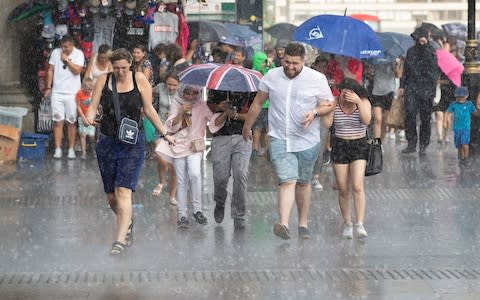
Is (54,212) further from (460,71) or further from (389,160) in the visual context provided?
(460,71)

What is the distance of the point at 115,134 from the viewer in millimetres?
10188

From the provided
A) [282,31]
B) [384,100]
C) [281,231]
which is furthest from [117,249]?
[282,31]

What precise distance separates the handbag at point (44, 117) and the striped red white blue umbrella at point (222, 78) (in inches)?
288

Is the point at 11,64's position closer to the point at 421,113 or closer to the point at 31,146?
the point at 31,146

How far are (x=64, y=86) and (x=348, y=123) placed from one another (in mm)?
7759

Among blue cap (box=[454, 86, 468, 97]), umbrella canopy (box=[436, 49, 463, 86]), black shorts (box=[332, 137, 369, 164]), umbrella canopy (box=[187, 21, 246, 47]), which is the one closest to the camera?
black shorts (box=[332, 137, 369, 164])

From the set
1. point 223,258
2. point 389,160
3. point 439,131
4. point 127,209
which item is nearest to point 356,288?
point 223,258

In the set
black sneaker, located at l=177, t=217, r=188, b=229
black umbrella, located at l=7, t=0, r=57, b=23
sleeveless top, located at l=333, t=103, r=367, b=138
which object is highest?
black umbrella, located at l=7, t=0, r=57, b=23

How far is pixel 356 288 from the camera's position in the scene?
871cm

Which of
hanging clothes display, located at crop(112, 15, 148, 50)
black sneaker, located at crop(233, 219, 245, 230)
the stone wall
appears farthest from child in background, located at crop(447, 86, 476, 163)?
black sneaker, located at crop(233, 219, 245, 230)

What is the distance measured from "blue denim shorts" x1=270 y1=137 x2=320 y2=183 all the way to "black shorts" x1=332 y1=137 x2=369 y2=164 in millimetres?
214

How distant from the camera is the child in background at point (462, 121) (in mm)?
17500

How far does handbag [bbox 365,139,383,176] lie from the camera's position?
11.1m

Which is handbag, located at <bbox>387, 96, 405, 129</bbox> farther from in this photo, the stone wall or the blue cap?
the stone wall
